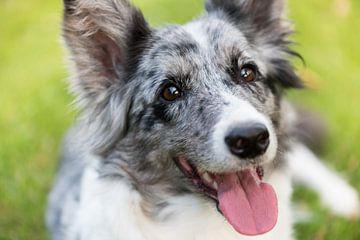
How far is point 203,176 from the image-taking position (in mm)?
3879

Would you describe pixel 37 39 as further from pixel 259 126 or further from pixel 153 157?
pixel 259 126

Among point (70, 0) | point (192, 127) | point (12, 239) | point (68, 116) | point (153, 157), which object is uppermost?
point (70, 0)

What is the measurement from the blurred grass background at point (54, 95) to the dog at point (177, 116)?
348mm

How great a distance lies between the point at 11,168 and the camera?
19.7ft

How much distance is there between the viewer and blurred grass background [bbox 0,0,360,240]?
218 inches

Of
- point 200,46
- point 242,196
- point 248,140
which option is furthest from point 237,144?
point 200,46

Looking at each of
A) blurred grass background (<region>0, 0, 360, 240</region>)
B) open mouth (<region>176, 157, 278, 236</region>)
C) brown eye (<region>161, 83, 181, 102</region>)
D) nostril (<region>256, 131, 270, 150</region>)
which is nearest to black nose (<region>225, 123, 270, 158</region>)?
nostril (<region>256, 131, 270, 150</region>)

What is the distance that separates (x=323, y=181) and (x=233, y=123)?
2459 millimetres

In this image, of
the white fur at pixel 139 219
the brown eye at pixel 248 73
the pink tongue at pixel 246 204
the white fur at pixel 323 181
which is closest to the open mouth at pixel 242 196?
the pink tongue at pixel 246 204

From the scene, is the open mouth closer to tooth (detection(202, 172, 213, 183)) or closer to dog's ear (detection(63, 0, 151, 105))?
tooth (detection(202, 172, 213, 183))

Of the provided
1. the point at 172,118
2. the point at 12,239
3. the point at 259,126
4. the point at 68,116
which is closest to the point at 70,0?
the point at 172,118

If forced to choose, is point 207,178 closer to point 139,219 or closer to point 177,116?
point 177,116

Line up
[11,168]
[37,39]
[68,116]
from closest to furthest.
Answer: [11,168], [68,116], [37,39]

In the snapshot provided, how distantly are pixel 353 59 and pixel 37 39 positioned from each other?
3885mm
